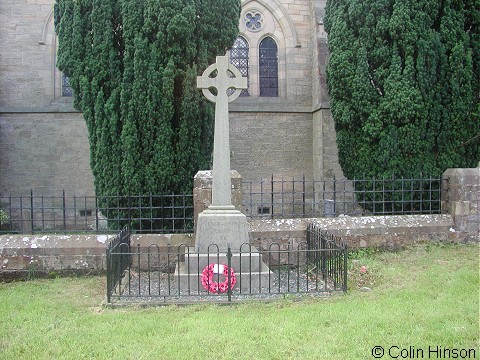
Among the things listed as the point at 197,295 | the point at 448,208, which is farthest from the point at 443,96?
the point at 197,295

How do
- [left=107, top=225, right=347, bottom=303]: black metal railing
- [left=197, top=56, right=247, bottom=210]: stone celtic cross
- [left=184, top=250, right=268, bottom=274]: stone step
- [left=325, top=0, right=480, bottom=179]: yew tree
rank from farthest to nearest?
1. [left=325, top=0, right=480, bottom=179]: yew tree
2. [left=197, top=56, right=247, bottom=210]: stone celtic cross
3. [left=184, top=250, right=268, bottom=274]: stone step
4. [left=107, top=225, right=347, bottom=303]: black metal railing

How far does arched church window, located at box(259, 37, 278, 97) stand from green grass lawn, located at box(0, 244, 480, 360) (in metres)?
8.08

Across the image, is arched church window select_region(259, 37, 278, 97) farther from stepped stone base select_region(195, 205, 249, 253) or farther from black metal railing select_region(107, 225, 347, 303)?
stepped stone base select_region(195, 205, 249, 253)

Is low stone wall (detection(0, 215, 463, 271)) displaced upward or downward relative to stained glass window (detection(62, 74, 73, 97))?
downward

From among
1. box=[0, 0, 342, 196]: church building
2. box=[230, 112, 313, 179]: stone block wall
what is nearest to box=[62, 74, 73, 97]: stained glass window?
box=[0, 0, 342, 196]: church building

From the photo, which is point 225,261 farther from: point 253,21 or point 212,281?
point 253,21

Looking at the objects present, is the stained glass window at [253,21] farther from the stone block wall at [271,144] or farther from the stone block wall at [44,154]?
the stone block wall at [44,154]

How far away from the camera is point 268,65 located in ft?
42.0

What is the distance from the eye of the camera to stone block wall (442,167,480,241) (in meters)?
7.29

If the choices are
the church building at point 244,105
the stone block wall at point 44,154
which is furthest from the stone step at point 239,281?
the stone block wall at point 44,154

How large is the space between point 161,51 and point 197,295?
13.2ft

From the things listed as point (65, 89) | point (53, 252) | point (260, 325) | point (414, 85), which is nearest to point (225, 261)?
point (260, 325)

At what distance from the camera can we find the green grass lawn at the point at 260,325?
11.5 ft

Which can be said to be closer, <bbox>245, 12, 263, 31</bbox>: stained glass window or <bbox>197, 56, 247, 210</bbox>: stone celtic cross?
<bbox>197, 56, 247, 210</bbox>: stone celtic cross
